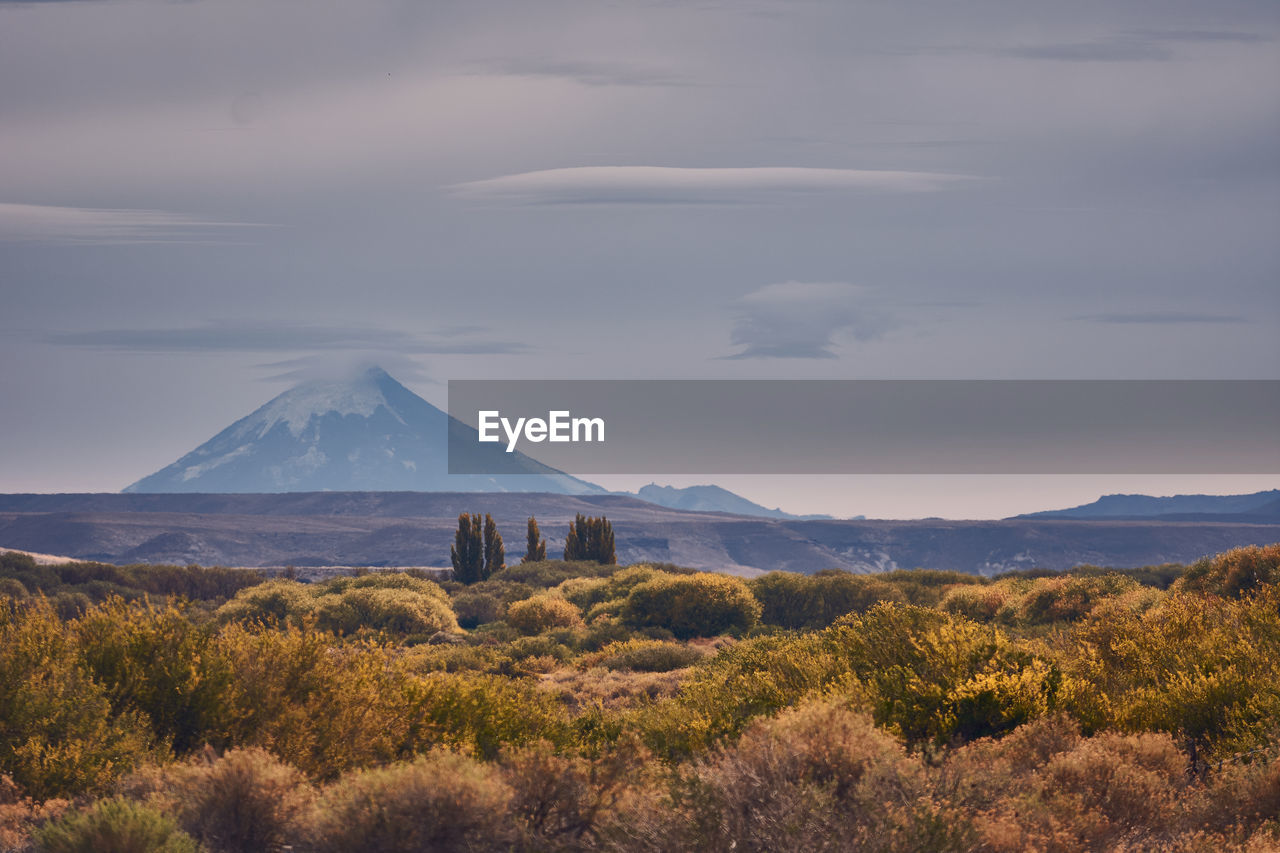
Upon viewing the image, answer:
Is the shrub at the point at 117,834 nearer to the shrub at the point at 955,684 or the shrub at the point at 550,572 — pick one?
the shrub at the point at 955,684

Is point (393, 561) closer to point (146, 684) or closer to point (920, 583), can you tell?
point (920, 583)

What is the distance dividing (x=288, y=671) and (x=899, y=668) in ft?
26.0

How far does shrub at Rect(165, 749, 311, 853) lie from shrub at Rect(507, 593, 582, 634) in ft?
108

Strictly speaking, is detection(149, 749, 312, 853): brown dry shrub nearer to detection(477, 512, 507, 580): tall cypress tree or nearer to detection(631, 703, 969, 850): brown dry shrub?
detection(631, 703, 969, 850): brown dry shrub

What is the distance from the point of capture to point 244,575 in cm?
6850

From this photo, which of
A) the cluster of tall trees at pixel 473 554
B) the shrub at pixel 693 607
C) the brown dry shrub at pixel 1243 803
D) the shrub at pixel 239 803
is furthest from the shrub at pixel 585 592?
the brown dry shrub at pixel 1243 803

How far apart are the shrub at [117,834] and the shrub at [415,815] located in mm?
1265

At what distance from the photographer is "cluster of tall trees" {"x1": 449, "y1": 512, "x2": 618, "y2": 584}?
238ft

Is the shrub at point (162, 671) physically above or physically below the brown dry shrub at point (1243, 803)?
above

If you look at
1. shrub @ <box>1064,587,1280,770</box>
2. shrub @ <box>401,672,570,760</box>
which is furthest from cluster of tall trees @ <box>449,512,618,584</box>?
shrub @ <box>1064,587,1280,770</box>

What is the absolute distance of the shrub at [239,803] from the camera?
11.0m

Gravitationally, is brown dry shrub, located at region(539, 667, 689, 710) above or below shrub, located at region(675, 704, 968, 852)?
below

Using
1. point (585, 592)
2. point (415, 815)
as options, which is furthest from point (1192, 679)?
point (585, 592)

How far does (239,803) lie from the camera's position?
11.2 m
